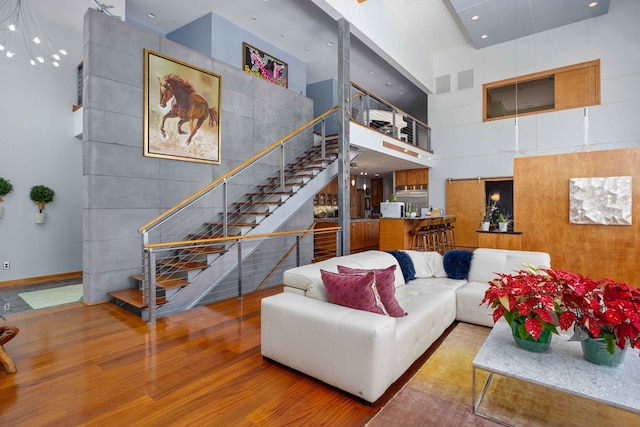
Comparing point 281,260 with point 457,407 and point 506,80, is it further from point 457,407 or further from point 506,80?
point 506,80

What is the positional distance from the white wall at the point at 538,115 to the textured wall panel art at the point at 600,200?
10.7 ft

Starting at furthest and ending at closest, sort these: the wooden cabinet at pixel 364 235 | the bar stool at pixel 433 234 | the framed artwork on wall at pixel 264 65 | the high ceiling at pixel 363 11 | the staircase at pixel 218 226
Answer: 1. the wooden cabinet at pixel 364 235
2. the bar stool at pixel 433 234
3. the framed artwork on wall at pixel 264 65
4. the high ceiling at pixel 363 11
5. the staircase at pixel 218 226

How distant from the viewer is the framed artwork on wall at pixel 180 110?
494 centimetres

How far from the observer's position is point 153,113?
16.3ft

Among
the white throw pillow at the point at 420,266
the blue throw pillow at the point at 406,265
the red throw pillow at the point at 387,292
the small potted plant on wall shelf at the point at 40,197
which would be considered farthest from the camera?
the small potted plant on wall shelf at the point at 40,197

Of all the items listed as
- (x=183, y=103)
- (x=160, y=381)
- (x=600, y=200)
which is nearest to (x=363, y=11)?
(x=183, y=103)

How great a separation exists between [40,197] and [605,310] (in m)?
7.89

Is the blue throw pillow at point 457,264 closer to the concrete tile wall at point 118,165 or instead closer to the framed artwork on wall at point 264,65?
the concrete tile wall at point 118,165

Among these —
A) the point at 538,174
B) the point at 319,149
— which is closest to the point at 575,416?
the point at 538,174

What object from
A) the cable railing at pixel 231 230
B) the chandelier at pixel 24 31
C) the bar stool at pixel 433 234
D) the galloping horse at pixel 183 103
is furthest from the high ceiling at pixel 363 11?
the bar stool at pixel 433 234

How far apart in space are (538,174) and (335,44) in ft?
17.6

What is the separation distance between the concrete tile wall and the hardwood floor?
1.21 m

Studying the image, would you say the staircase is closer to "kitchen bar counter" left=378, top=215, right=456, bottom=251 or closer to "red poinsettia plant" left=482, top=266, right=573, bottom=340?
"kitchen bar counter" left=378, top=215, right=456, bottom=251

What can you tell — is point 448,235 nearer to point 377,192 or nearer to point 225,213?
point 377,192
